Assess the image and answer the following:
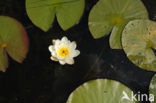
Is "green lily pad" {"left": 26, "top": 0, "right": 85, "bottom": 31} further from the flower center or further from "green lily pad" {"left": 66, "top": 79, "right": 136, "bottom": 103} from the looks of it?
"green lily pad" {"left": 66, "top": 79, "right": 136, "bottom": 103}

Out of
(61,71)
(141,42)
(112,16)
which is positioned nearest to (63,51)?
(61,71)

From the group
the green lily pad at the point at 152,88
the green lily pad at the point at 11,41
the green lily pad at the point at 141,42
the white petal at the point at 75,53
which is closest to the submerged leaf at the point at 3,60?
the green lily pad at the point at 11,41

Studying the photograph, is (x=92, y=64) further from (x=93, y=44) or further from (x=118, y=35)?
(x=118, y=35)

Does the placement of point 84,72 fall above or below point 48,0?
below

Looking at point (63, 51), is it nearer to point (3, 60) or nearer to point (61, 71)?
point (61, 71)

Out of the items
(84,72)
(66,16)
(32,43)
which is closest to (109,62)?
(84,72)

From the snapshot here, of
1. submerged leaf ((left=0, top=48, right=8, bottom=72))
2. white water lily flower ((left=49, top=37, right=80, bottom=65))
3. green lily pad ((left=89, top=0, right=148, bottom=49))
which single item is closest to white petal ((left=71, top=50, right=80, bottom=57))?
white water lily flower ((left=49, top=37, right=80, bottom=65))

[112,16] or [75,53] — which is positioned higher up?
[112,16]
